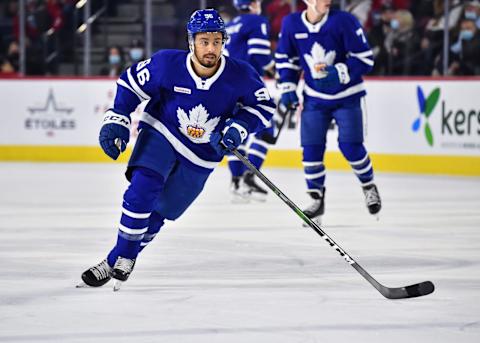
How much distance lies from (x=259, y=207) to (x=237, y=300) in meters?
4.17

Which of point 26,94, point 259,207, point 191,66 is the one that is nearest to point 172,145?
point 191,66

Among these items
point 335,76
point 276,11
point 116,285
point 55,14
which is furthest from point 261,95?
point 55,14

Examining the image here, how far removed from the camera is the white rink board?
11.0m

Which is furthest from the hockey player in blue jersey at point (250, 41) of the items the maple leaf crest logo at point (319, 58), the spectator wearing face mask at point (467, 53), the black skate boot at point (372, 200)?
the spectator wearing face mask at point (467, 53)

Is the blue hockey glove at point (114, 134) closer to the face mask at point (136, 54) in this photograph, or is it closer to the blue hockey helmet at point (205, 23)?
the blue hockey helmet at point (205, 23)

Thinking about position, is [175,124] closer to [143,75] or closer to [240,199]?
[143,75]

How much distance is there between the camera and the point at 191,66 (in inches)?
193

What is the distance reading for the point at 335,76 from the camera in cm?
736

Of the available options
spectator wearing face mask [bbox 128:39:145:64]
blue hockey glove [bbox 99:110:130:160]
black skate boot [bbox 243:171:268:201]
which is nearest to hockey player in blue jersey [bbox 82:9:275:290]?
blue hockey glove [bbox 99:110:130:160]

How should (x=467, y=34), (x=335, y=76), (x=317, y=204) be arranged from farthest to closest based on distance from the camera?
(x=467, y=34) < (x=317, y=204) < (x=335, y=76)

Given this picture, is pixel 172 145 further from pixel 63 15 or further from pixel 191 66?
pixel 63 15

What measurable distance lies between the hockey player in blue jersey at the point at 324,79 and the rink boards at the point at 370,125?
11.5 feet

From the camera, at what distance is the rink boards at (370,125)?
11008mm

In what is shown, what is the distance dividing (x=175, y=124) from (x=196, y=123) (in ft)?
0.31
